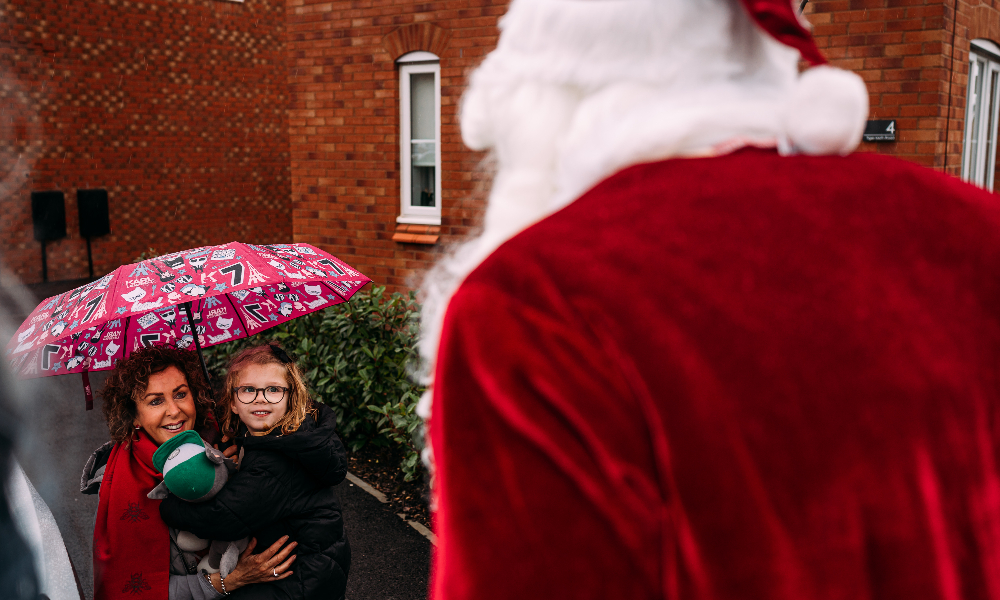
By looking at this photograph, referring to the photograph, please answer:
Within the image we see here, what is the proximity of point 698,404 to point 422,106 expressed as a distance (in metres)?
7.82

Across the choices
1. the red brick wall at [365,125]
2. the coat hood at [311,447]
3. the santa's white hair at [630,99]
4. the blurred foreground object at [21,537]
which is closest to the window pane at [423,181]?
the red brick wall at [365,125]

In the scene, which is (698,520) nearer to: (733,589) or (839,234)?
(733,589)

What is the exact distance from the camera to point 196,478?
101 inches

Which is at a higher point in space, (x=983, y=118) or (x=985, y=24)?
(x=985, y=24)

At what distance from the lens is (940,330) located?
0.88 m

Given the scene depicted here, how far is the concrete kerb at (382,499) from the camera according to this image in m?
4.86

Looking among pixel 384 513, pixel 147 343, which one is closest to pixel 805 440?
pixel 147 343

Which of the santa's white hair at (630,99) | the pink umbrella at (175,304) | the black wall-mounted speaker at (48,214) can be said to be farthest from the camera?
the black wall-mounted speaker at (48,214)

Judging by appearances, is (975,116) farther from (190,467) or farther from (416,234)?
(190,467)

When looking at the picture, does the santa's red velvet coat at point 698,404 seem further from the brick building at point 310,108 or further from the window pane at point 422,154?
the window pane at point 422,154

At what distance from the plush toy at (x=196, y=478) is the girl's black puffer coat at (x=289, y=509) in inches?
2.0

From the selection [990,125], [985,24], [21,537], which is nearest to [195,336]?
[21,537]

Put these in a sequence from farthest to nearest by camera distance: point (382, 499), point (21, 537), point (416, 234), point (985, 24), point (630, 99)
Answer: point (416, 234) → point (985, 24) → point (382, 499) → point (21, 537) → point (630, 99)

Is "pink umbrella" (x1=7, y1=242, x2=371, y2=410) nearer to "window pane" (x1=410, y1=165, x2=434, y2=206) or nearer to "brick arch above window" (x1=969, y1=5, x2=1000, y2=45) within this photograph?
"window pane" (x1=410, y1=165, x2=434, y2=206)
